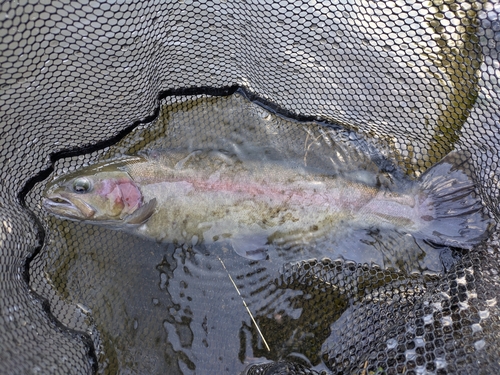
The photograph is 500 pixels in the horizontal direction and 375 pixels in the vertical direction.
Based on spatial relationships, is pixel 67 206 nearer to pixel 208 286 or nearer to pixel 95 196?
pixel 95 196

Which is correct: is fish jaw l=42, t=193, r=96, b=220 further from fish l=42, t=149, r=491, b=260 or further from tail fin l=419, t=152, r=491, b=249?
tail fin l=419, t=152, r=491, b=249

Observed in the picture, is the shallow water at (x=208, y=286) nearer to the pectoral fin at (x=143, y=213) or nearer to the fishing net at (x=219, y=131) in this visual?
the fishing net at (x=219, y=131)

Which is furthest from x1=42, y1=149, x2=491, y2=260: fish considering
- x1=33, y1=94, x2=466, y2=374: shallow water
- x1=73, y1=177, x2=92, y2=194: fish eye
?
x1=33, y1=94, x2=466, y2=374: shallow water

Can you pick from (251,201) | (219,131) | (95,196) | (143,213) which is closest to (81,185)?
(95,196)

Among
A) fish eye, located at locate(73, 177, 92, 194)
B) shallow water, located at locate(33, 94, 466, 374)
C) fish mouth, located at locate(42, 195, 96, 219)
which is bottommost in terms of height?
shallow water, located at locate(33, 94, 466, 374)

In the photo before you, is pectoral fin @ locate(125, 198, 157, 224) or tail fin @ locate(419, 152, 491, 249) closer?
tail fin @ locate(419, 152, 491, 249)

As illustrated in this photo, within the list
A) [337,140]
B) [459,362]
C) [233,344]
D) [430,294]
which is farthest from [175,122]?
[459,362]

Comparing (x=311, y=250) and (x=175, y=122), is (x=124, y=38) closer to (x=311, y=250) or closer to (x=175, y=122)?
(x=175, y=122)
